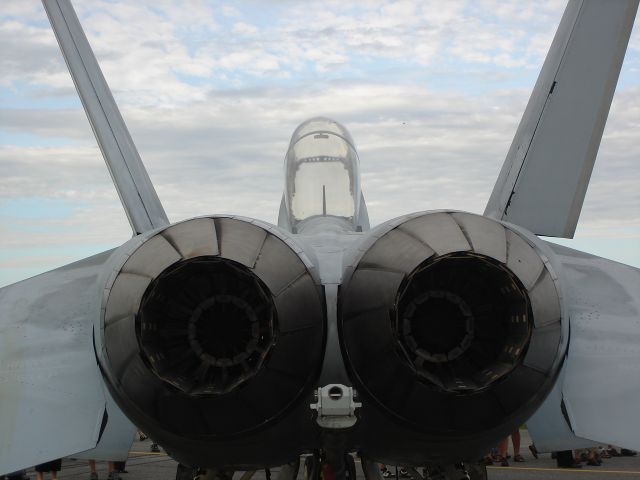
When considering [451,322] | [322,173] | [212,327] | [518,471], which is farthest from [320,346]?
[518,471]

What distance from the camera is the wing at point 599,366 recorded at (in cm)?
395

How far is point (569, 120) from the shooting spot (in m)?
5.76

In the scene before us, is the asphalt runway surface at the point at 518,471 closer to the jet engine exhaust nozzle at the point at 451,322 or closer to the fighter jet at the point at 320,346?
the fighter jet at the point at 320,346

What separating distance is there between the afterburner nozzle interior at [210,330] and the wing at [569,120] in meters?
2.69

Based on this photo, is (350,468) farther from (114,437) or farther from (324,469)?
(114,437)

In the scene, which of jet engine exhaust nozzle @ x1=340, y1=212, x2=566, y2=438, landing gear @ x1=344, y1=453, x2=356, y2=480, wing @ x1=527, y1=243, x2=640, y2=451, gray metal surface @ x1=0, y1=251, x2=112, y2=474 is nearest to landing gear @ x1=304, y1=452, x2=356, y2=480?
landing gear @ x1=344, y1=453, x2=356, y2=480

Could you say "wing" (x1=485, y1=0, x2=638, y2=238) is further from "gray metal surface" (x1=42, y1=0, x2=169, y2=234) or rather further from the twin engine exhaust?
"gray metal surface" (x1=42, y1=0, x2=169, y2=234)

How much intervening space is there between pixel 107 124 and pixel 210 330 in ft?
9.82

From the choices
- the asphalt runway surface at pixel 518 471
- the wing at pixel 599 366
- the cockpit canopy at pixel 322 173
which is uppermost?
the cockpit canopy at pixel 322 173

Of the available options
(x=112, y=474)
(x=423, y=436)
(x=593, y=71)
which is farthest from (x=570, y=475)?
(x=423, y=436)

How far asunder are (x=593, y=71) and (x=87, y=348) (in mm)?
3835

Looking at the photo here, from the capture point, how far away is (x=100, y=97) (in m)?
6.45

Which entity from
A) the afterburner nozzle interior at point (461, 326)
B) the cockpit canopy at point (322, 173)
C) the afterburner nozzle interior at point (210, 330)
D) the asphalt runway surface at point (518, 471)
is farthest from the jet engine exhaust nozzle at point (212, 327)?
the asphalt runway surface at point (518, 471)

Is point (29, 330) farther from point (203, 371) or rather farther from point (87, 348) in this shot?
point (203, 371)
